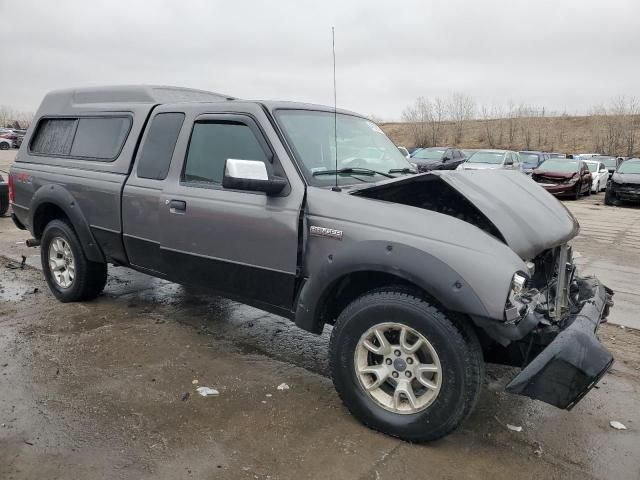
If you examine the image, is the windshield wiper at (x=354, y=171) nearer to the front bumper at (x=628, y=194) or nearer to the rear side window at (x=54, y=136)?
the rear side window at (x=54, y=136)

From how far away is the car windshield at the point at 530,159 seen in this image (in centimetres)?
2439

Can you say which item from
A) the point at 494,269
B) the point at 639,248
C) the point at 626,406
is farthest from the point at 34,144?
the point at 639,248

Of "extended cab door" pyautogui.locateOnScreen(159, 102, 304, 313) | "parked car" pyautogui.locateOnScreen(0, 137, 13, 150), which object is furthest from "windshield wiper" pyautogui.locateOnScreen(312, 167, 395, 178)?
"parked car" pyautogui.locateOnScreen(0, 137, 13, 150)

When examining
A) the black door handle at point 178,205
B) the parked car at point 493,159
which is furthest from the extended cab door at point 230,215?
the parked car at point 493,159

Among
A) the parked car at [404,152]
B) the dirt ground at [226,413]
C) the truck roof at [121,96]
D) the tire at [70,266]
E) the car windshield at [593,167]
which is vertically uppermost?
the truck roof at [121,96]

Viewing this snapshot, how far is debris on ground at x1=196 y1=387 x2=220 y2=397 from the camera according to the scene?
354cm

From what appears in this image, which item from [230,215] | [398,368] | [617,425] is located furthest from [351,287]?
[617,425]

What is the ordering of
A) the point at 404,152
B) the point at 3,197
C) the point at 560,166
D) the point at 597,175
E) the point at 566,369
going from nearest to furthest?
the point at 566,369 < the point at 3,197 < the point at 404,152 < the point at 560,166 < the point at 597,175

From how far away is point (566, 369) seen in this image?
8.35ft

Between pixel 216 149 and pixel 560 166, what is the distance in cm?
1826

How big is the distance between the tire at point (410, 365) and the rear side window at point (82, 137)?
2.94m

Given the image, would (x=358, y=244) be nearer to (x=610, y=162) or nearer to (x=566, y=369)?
(x=566, y=369)

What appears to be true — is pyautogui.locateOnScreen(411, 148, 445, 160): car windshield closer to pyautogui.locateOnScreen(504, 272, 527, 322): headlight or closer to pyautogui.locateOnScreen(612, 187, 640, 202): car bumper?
pyautogui.locateOnScreen(612, 187, 640, 202): car bumper

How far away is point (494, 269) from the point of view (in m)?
2.70
